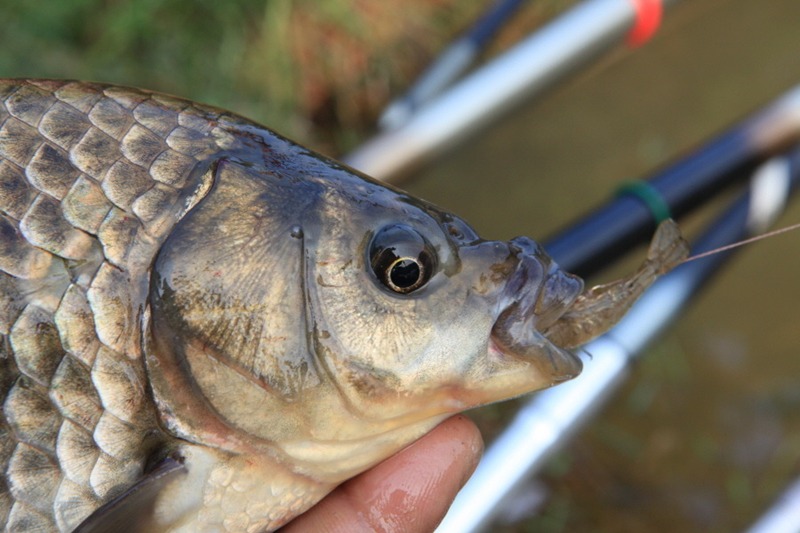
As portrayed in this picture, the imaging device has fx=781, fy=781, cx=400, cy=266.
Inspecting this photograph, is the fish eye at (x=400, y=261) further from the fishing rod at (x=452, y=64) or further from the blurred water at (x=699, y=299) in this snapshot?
the fishing rod at (x=452, y=64)

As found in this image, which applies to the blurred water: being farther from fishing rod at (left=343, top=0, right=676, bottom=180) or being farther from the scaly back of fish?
the scaly back of fish

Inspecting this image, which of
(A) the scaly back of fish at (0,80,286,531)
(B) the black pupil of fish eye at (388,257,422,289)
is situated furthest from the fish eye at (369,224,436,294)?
(A) the scaly back of fish at (0,80,286,531)

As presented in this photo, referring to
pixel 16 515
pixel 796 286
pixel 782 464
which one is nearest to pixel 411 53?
pixel 796 286

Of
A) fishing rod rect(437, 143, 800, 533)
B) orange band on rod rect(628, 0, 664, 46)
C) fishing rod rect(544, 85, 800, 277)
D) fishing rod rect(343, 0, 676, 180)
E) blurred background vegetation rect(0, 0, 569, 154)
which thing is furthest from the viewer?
blurred background vegetation rect(0, 0, 569, 154)

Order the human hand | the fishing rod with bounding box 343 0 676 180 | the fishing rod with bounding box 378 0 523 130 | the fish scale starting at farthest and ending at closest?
the fishing rod with bounding box 378 0 523 130 → the fishing rod with bounding box 343 0 676 180 → the human hand → the fish scale

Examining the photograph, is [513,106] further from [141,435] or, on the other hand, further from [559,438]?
[141,435]
